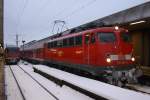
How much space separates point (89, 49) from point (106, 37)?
1128 mm

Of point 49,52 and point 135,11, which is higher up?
point 135,11

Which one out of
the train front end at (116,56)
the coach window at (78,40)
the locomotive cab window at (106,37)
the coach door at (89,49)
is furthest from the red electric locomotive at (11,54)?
the train front end at (116,56)

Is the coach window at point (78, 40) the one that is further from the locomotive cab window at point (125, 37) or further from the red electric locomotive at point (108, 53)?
the locomotive cab window at point (125, 37)

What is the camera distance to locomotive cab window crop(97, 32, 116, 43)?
14576mm

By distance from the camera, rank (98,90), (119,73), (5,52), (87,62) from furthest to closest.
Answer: (5,52) → (87,62) → (119,73) → (98,90)

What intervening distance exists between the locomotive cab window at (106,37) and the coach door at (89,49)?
41 cm

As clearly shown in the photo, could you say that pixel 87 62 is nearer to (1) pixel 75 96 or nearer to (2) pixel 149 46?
(1) pixel 75 96

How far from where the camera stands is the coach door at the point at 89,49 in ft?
48.1

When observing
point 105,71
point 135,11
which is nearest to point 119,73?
point 105,71

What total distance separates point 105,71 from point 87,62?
5.92ft

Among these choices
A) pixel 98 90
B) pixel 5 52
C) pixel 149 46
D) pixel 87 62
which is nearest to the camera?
pixel 98 90

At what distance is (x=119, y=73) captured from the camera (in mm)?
13852

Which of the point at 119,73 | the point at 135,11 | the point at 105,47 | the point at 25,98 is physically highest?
the point at 135,11

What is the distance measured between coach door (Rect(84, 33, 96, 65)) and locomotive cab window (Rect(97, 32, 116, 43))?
1.35ft
